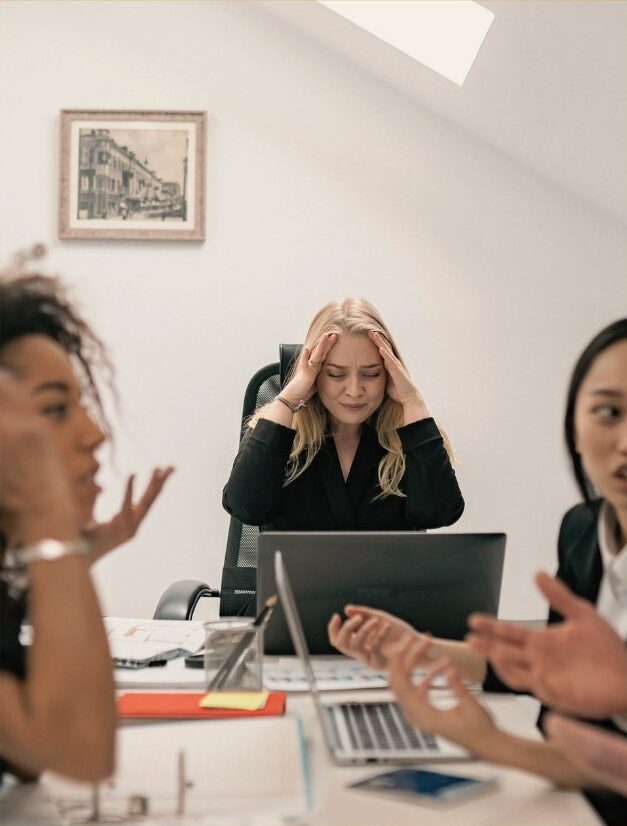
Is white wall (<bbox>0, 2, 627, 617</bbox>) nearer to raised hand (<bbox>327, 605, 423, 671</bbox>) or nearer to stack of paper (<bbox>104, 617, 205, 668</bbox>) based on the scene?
stack of paper (<bbox>104, 617, 205, 668</bbox>)

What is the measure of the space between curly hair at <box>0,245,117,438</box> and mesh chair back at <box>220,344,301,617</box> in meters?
1.18

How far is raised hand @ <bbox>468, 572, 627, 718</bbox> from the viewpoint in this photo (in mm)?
767

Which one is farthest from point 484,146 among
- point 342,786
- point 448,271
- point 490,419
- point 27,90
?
point 342,786


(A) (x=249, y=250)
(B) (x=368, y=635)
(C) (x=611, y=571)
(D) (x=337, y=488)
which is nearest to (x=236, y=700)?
(B) (x=368, y=635)

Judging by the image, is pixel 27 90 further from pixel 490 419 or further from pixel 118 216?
pixel 490 419

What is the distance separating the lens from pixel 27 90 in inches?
120

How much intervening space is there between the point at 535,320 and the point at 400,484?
110 centimetres

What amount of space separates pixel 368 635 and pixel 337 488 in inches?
34.6

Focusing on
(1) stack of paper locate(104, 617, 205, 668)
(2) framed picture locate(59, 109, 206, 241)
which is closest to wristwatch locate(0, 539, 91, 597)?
(1) stack of paper locate(104, 617, 205, 668)

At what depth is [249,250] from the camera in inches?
120

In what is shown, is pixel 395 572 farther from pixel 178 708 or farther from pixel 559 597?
pixel 559 597

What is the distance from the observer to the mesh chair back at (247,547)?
2152 millimetres

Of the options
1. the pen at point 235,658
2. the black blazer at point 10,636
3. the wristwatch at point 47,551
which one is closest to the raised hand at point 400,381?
the pen at point 235,658

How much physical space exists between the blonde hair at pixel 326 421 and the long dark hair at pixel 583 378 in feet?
3.02
